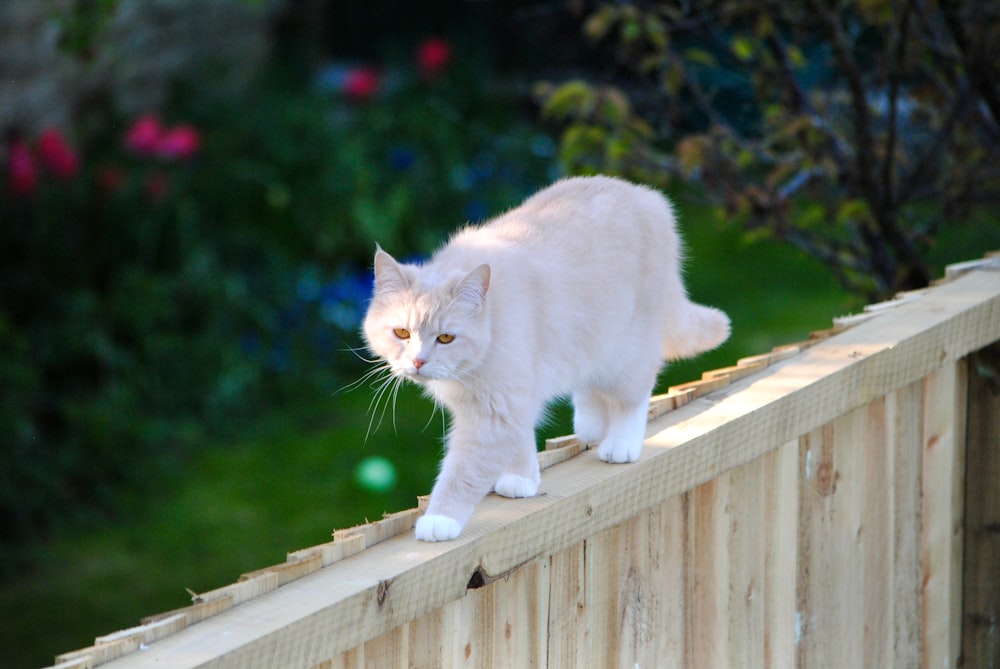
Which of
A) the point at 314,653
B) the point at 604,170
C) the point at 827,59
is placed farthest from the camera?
the point at 827,59

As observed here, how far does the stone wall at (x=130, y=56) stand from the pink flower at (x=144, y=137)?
0.32m

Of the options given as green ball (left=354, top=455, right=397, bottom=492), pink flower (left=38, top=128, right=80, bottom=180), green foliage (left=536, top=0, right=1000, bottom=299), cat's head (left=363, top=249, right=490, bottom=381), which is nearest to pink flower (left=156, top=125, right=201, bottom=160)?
pink flower (left=38, top=128, right=80, bottom=180)

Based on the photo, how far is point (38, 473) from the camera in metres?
4.38

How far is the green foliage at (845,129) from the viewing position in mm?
3076

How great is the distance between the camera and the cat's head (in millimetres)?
1992

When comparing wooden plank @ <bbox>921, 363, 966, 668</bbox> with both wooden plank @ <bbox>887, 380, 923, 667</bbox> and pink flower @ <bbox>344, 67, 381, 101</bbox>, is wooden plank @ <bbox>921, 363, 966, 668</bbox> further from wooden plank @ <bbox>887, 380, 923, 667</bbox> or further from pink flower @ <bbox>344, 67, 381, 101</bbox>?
pink flower @ <bbox>344, 67, 381, 101</bbox>

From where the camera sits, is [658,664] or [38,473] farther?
[38,473]

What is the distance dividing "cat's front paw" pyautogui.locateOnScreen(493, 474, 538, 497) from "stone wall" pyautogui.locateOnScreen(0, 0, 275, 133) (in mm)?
3097

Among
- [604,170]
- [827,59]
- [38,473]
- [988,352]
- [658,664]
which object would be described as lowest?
[658,664]

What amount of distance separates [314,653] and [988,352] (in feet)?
5.02

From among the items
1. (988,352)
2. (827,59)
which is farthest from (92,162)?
(988,352)

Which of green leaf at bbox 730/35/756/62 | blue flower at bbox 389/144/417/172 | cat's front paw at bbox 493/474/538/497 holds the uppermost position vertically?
blue flower at bbox 389/144/417/172

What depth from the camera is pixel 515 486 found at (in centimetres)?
183

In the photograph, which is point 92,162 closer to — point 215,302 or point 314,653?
point 215,302
